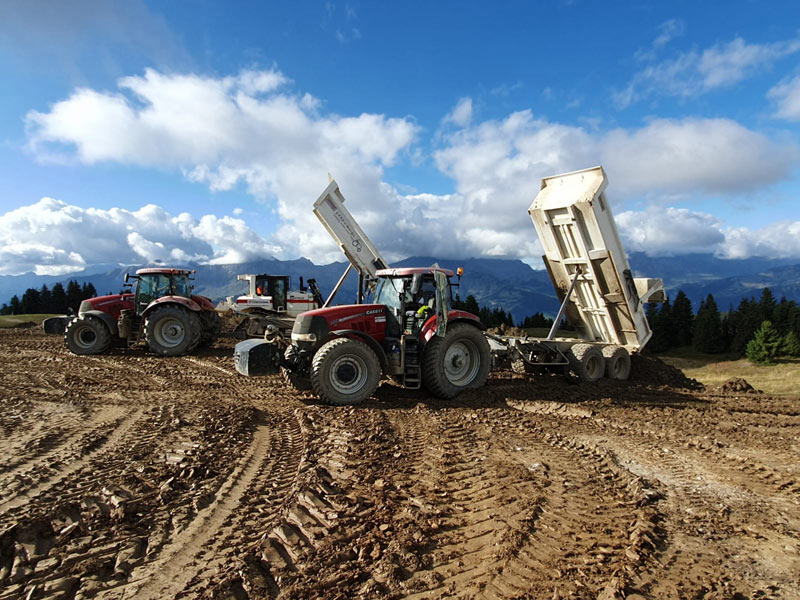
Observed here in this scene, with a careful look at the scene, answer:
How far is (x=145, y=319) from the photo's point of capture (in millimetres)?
12711

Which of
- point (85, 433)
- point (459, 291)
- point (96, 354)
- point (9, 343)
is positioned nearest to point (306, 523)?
point (85, 433)

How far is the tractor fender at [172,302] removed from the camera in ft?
40.7

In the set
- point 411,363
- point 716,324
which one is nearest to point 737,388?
point 411,363

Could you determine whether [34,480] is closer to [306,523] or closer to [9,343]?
[306,523]

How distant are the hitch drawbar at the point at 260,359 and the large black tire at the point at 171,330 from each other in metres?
6.00

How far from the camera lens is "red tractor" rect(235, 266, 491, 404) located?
7336 mm

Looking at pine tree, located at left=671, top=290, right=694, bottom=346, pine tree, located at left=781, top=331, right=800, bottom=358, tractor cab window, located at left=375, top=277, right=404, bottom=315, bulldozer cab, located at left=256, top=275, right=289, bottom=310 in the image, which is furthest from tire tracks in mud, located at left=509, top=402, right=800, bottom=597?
pine tree, located at left=671, top=290, right=694, bottom=346

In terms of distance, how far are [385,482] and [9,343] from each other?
16434 mm

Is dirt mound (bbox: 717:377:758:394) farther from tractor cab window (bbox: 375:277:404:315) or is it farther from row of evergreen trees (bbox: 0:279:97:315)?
row of evergreen trees (bbox: 0:279:97:315)

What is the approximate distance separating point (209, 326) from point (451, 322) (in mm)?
8265

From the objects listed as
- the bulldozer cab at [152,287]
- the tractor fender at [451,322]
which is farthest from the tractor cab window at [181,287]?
the tractor fender at [451,322]

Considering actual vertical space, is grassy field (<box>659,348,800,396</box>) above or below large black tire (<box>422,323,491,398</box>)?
below

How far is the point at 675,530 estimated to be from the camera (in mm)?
3561

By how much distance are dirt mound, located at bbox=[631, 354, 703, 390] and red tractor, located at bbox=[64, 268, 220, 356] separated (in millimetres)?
10991
